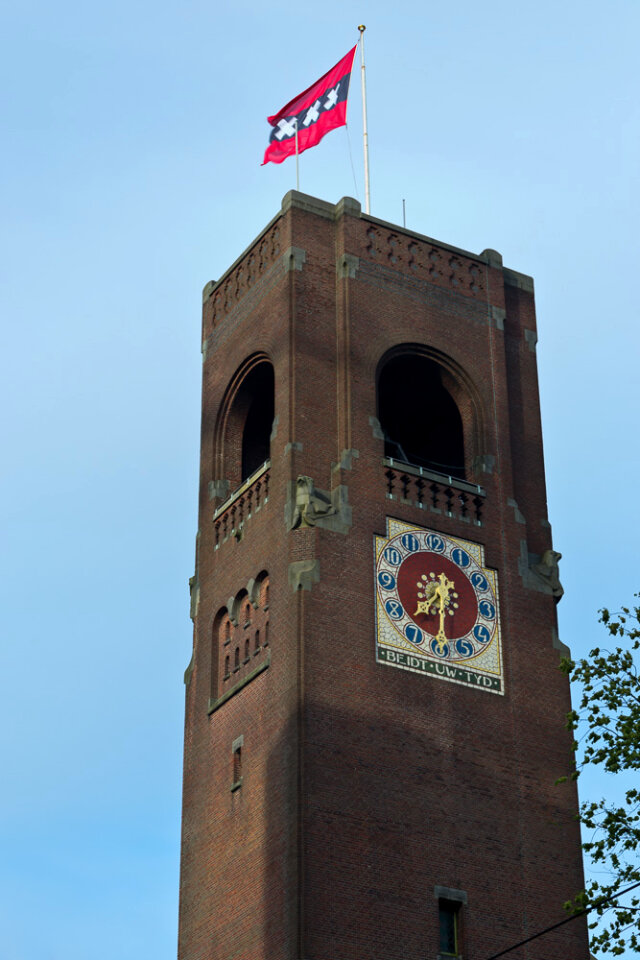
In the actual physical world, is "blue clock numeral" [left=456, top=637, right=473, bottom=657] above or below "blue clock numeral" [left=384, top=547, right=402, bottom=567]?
below

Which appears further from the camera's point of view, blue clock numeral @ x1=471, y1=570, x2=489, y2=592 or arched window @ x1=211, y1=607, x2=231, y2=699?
arched window @ x1=211, y1=607, x2=231, y2=699

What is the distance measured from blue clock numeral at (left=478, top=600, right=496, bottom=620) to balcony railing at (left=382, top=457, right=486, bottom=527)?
2.25 m

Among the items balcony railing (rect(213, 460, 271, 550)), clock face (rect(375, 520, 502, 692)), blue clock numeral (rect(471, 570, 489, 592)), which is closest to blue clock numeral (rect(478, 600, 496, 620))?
clock face (rect(375, 520, 502, 692))

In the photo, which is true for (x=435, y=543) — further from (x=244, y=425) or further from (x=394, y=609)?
(x=244, y=425)

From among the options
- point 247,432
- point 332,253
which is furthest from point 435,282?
point 247,432

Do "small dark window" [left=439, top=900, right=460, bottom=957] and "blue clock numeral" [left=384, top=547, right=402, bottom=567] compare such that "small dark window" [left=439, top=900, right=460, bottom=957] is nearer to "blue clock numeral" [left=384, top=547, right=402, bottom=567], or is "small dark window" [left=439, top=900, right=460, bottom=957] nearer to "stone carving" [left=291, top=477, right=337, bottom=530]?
"blue clock numeral" [left=384, top=547, right=402, bottom=567]

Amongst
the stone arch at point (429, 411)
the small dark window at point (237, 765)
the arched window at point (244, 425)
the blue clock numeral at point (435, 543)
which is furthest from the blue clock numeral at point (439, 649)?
the arched window at point (244, 425)

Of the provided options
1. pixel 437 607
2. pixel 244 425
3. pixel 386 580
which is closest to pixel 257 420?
pixel 244 425

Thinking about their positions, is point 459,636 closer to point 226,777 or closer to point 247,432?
point 226,777

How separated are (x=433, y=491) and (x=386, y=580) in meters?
3.31

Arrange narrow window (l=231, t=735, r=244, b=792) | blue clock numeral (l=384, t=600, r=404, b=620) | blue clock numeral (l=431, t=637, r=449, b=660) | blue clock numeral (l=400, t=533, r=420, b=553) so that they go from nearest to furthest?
1. narrow window (l=231, t=735, r=244, b=792)
2. blue clock numeral (l=384, t=600, r=404, b=620)
3. blue clock numeral (l=431, t=637, r=449, b=660)
4. blue clock numeral (l=400, t=533, r=420, b=553)

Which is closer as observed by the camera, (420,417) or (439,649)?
(439,649)

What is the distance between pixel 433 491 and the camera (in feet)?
157

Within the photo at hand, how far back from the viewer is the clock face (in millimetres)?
45281
